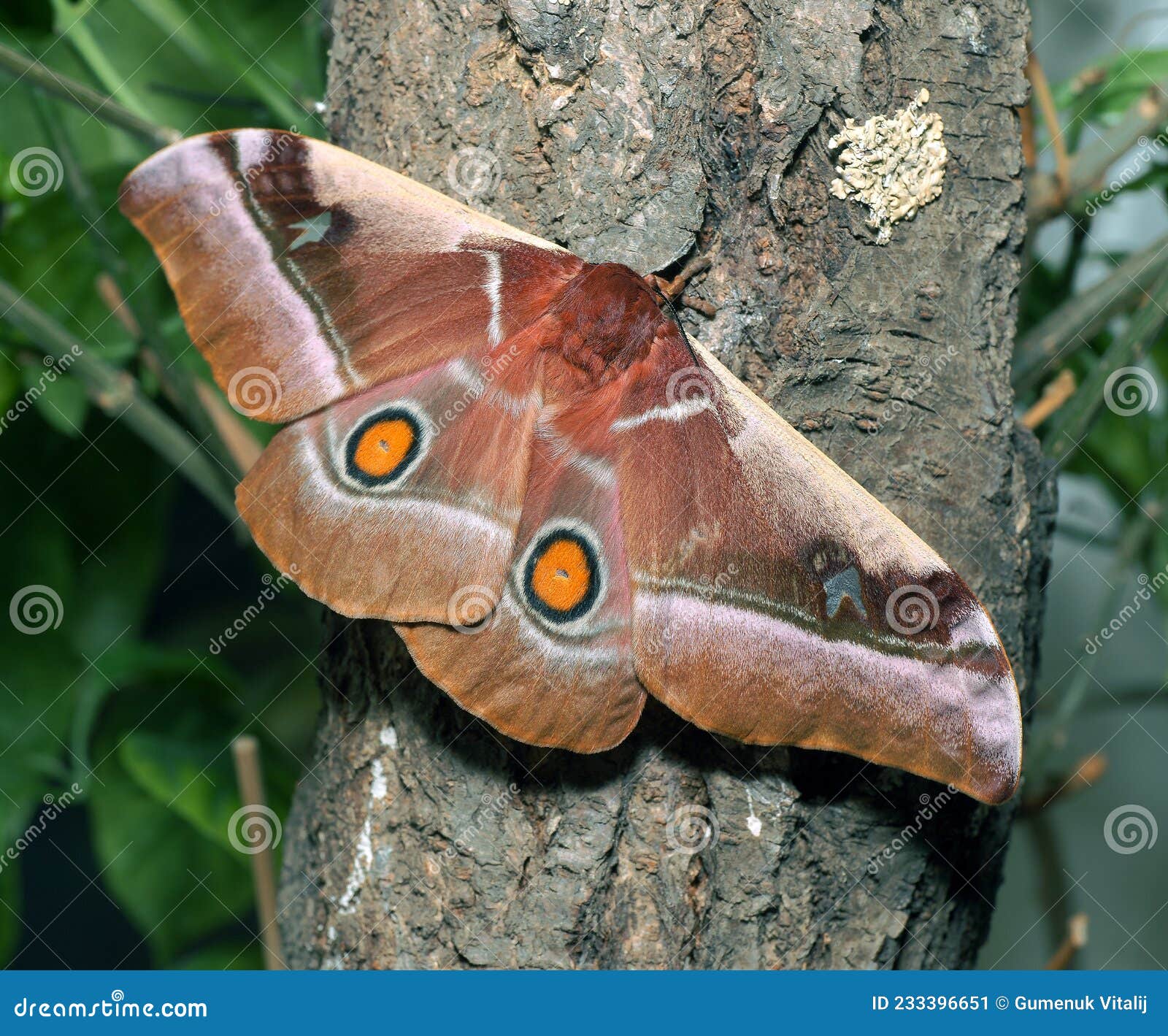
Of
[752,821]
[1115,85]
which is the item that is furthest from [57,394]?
[1115,85]

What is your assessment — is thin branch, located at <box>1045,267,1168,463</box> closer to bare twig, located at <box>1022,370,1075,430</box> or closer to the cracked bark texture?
bare twig, located at <box>1022,370,1075,430</box>

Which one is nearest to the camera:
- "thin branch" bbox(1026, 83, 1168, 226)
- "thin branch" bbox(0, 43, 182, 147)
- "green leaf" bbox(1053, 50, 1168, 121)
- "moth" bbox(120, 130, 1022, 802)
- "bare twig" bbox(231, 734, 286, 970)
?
"moth" bbox(120, 130, 1022, 802)

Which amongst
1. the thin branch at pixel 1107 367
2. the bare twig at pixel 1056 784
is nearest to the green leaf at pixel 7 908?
the thin branch at pixel 1107 367

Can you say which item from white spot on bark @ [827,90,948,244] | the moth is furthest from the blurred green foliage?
white spot on bark @ [827,90,948,244]

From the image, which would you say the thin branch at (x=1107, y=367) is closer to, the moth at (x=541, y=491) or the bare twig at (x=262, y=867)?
the moth at (x=541, y=491)

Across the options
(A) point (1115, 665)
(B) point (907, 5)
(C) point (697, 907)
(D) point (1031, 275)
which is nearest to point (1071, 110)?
(D) point (1031, 275)

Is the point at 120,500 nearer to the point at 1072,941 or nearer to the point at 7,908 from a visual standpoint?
the point at 7,908

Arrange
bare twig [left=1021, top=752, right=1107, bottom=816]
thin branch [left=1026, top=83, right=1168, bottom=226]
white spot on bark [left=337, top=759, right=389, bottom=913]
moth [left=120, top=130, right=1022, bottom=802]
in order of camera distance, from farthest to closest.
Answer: bare twig [left=1021, top=752, right=1107, bottom=816]
thin branch [left=1026, top=83, right=1168, bottom=226]
white spot on bark [left=337, top=759, right=389, bottom=913]
moth [left=120, top=130, right=1022, bottom=802]
